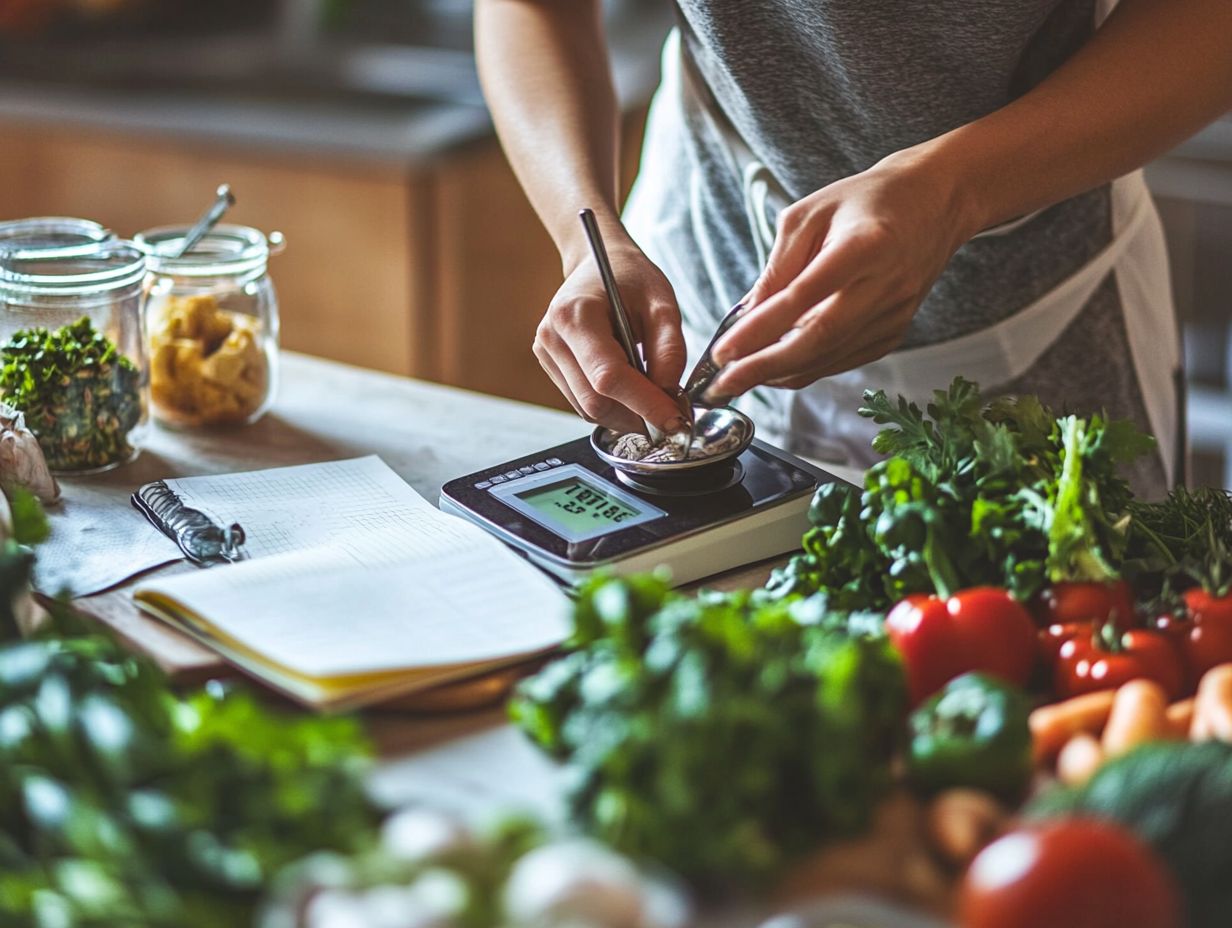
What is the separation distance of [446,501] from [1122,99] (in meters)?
0.66

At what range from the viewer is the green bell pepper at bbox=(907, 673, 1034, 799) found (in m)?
0.83

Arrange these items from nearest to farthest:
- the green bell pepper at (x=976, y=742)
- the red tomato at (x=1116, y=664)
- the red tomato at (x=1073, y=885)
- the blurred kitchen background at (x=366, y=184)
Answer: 1. the red tomato at (x=1073, y=885)
2. the green bell pepper at (x=976, y=742)
3. the red tomato at (x=1116, y=664)
4. the blurred kitchen background at (x=366, y=184)

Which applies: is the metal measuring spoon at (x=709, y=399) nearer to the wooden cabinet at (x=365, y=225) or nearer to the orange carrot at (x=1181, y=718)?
the orange carrot at (x=1181, y=718)

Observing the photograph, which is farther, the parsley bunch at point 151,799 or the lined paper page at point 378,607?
the lined paper page at point 378,607

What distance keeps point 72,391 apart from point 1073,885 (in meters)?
1.01

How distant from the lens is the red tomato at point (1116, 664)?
0.95 m

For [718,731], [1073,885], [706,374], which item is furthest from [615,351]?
[1073,885]

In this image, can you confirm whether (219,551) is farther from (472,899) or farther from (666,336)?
(472,899)

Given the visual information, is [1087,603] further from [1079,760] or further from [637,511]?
[637,511]

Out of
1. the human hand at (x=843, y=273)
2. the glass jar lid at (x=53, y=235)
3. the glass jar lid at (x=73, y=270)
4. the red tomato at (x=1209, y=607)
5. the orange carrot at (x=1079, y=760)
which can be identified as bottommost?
the orange carrot at (x=1079, y=760)

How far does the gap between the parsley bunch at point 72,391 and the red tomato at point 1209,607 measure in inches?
37.7

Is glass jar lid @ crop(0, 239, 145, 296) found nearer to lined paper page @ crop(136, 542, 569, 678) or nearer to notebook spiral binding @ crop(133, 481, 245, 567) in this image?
notebook spiral binding @ crop(133, 481, 245, 567)

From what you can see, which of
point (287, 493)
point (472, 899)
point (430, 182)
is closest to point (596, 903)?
point (472, 899)

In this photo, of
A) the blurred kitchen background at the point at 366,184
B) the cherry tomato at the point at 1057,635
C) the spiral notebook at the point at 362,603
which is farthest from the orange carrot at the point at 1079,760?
the blurred kitchen background at the point at 366,184
